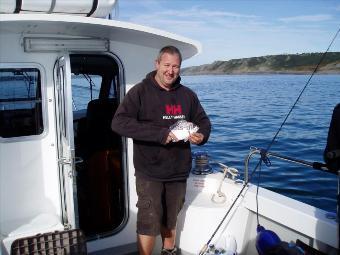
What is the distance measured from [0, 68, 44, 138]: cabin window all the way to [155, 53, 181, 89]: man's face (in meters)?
1.25

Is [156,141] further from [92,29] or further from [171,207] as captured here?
[92,29]

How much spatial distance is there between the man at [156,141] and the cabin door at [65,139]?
43cm

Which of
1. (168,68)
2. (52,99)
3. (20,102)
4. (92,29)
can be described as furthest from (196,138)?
(20,102)

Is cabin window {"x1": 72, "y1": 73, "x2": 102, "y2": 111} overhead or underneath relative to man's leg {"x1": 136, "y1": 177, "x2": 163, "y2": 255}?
overhead

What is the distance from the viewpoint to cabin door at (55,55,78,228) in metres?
3.37

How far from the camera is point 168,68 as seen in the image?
136 inches

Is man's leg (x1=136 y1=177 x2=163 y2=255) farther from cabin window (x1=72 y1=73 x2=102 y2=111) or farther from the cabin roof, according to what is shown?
cabin window (x1=72 y1=73 x2=102 y2=111)

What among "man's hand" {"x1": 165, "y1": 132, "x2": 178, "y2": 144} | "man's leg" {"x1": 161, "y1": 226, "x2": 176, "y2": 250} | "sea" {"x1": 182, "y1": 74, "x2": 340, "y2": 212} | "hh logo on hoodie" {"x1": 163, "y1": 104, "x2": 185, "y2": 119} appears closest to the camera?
"man's hand" {"x1": 165, "y1": 132, "x2": 178, "y2": 144}

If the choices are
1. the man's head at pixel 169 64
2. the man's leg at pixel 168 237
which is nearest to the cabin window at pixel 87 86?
the man's head at pixel 169 64

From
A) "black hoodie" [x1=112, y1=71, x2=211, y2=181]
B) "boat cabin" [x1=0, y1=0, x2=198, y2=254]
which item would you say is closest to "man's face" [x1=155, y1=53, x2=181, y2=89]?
"black hoodie" [x1=112, y1=71, x2=211, y2=181]

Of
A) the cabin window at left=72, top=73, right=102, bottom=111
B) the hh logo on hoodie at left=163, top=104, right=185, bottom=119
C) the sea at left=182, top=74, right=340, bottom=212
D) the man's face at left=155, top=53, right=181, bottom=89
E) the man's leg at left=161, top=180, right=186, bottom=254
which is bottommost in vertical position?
the sea at left=182, top=74, right=340, bottom=212

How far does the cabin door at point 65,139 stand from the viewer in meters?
3.37

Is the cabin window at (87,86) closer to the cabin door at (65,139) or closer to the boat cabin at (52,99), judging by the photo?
the boat cabin at (52,99)

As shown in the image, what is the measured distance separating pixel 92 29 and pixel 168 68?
31.6 inches
